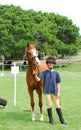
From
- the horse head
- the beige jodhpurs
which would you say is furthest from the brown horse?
the beige jodhpurs

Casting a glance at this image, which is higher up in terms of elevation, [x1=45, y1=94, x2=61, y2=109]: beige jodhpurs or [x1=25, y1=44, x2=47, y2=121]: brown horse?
[x1=25, y1=44, x2=47, y2=121]: brown horse

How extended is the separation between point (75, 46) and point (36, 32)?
220 inches

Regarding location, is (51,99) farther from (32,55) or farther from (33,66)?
(32,55)

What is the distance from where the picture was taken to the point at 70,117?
8344 mm

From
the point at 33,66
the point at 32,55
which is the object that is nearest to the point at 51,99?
the point at 33,66

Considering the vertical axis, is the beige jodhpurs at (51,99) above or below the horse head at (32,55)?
below

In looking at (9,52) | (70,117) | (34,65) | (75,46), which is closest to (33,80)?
(34,65)

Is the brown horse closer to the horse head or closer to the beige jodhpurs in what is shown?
the horse head

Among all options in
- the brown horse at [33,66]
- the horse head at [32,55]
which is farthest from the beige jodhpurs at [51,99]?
the horse head at [32,55]

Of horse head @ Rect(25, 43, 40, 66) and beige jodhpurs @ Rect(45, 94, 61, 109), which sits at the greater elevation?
horse head @ Rect(25, 43, 40, 66)

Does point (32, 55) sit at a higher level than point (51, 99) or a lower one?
higher

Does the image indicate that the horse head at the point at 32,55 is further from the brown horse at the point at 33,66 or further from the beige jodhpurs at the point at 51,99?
the beige jodhpurs at the point at 51,99

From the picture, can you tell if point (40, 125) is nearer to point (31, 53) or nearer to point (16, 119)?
point (16, 119)

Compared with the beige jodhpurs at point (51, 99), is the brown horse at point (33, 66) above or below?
above
